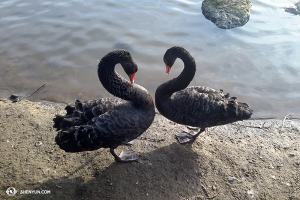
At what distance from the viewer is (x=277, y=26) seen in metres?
7.60

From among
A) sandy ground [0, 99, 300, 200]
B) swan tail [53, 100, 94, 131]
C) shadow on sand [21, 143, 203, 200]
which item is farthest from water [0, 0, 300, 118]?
shadow on sand [21, 143, 203, 200]

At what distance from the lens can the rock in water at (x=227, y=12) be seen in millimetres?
7523

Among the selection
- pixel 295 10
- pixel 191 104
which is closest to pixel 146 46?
pixel 191 104

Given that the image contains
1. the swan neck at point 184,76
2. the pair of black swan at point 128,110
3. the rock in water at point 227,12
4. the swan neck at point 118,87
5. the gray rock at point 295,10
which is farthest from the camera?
the gray rock at point 295,10

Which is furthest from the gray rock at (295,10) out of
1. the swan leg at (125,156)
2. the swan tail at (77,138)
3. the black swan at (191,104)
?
the swan tail at (77,138)

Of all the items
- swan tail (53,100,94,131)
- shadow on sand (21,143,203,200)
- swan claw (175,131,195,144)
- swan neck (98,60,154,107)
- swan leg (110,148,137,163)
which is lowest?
shadow on sand (21,143,203,200)

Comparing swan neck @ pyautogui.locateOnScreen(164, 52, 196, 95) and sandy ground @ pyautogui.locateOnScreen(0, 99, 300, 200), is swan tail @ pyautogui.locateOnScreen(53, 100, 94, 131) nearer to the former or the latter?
sandy ground @ pyautogui.locateOnScreen(0, 99, 300, 200)

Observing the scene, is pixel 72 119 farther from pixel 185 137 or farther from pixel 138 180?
pixel 185 137

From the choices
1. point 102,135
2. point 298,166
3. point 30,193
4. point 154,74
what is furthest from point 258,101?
point 30,193

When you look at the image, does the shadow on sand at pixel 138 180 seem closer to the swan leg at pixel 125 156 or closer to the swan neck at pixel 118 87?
the swan leg at pixel 125 156

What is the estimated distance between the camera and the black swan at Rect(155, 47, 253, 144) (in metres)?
3.68

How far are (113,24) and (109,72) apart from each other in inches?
193

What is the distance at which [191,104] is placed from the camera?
3732 millimetres

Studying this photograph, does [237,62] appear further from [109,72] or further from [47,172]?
[47,172]
